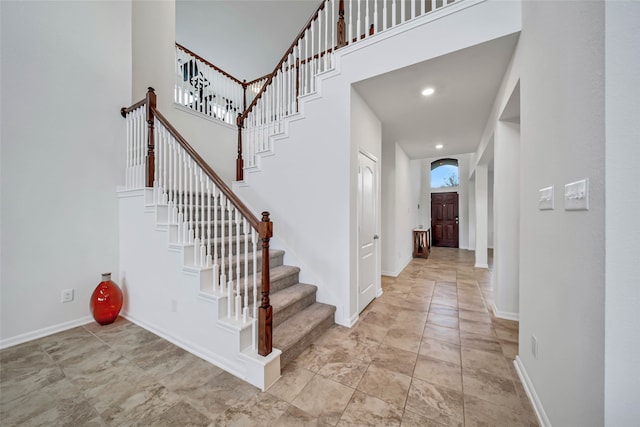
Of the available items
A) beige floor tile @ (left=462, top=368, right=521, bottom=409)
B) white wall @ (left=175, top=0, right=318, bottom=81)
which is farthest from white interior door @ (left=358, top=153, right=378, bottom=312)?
white wall @ (left=175, top=0, right=318, bottom=81)

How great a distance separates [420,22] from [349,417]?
3.19 m

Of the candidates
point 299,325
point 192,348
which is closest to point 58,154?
point 192,348

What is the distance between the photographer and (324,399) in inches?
62.9

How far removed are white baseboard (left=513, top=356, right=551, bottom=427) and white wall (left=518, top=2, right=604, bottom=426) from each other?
5cm

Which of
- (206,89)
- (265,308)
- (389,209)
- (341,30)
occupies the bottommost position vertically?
(265,308)

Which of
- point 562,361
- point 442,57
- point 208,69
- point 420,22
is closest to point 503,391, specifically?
point 562,361

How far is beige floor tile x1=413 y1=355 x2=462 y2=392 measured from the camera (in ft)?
5.78

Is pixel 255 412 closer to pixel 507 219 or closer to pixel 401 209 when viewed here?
pixel 507 219

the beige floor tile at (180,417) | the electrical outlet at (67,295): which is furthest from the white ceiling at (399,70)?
the electrical outlet at (67,295)

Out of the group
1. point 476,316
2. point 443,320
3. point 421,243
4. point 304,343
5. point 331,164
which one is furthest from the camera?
point 421,243

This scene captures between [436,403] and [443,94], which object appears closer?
[436,403]

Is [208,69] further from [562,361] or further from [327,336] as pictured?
[562,361]

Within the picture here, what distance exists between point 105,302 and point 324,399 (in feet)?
8.21

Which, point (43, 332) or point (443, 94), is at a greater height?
point (443, 94)
